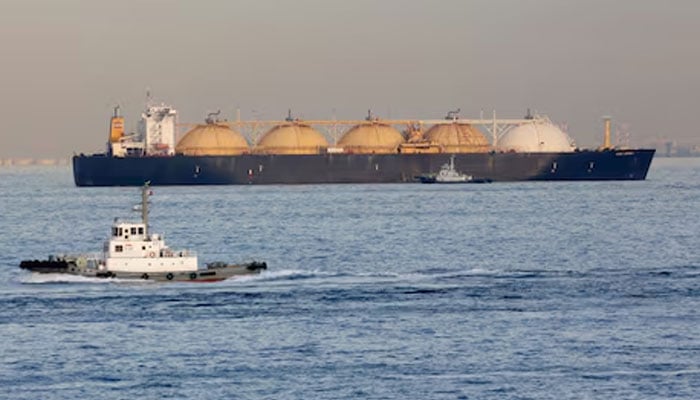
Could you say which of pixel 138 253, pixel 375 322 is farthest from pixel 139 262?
pixel 375 322

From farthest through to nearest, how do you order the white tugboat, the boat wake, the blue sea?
the white tugboat → the boat wake → the blue sea

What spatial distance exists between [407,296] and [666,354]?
18193mm

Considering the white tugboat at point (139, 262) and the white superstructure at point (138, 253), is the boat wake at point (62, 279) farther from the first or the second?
the white superstructure at point (138, 253)

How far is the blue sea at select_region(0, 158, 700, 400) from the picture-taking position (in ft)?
147

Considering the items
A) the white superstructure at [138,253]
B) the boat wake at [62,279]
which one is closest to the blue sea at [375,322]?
the boat wake at [62,279]

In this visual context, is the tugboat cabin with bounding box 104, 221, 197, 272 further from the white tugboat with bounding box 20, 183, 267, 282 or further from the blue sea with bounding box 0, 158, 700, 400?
the blue sea with bounding box 0, 158, 700, 400

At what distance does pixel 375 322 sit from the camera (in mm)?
56594

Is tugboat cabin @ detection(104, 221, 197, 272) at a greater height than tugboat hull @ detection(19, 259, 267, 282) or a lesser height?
greater

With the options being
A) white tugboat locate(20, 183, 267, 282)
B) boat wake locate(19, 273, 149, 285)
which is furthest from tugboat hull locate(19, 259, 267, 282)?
boat wake locate(19, 273, 149, 285)

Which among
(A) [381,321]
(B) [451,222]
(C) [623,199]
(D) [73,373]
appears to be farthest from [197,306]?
(C) [623,199]

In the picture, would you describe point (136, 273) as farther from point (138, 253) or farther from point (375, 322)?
point (375, 322)

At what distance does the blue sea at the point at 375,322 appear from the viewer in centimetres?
4488

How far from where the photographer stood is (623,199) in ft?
554

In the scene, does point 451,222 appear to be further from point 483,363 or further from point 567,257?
point 483,363
